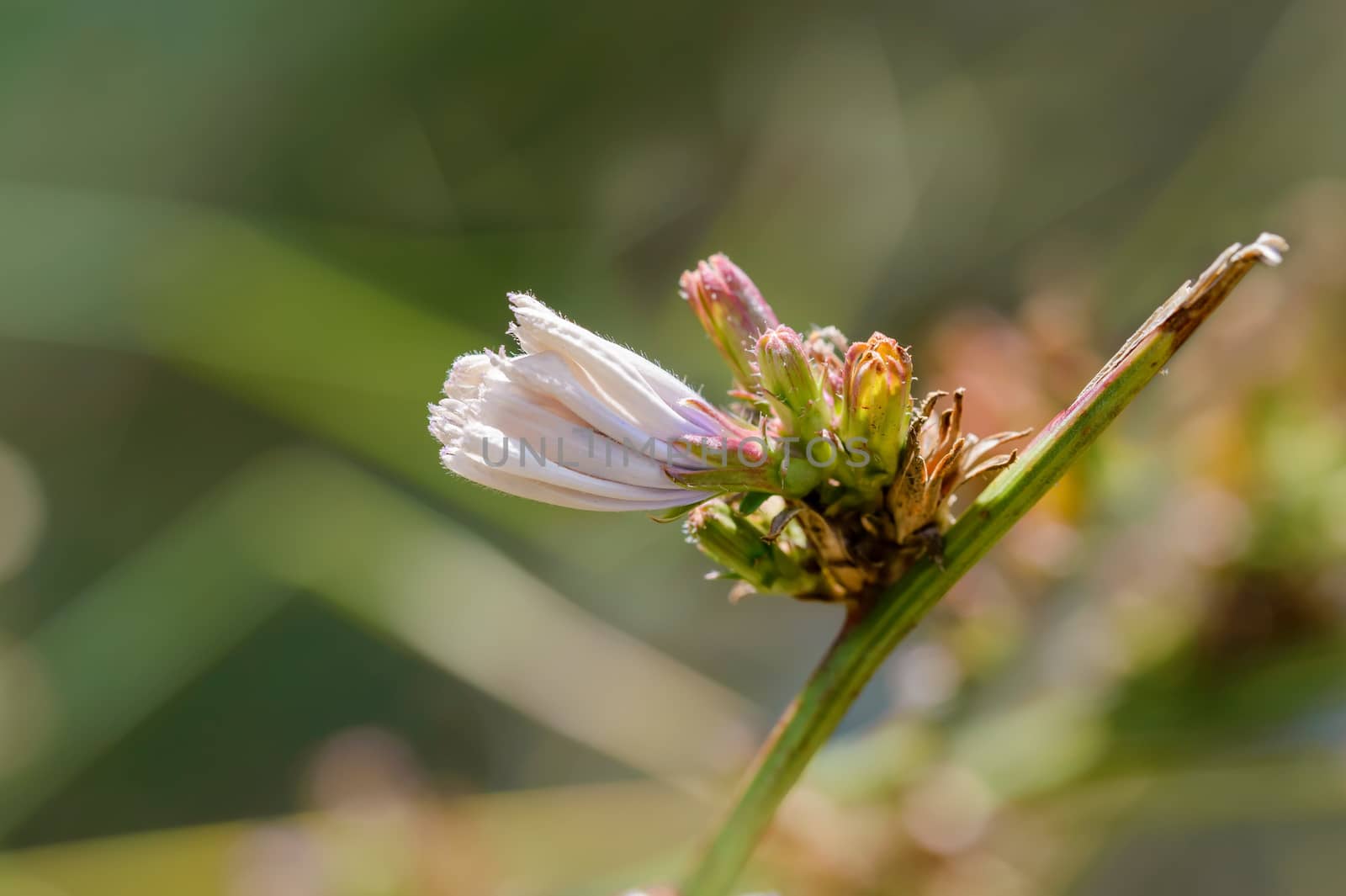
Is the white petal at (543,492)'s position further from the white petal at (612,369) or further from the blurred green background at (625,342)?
the blurred green background at (625,342)

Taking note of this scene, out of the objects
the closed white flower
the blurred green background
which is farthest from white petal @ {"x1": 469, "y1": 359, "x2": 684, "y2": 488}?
the blurred green background

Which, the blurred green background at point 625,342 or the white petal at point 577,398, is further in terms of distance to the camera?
the blurred green background at point 625,342

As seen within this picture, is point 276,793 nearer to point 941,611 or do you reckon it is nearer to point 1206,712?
point 941,611

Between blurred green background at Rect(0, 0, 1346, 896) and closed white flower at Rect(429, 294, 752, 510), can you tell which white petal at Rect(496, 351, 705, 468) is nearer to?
closed white flower at Rect(429, 294, 752, 510)

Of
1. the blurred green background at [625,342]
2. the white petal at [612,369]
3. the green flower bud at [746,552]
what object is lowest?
the green flower bud at [746,552]

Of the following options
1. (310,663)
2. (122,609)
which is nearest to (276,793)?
(310,663)

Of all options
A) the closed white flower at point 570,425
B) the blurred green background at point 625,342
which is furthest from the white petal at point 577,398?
the blurred green background at point 625,342

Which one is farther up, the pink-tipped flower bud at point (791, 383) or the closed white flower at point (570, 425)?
the pink-tipped flower bud at point (791, 383)
